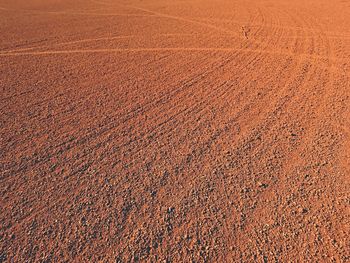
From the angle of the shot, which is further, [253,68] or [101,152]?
[253,68]

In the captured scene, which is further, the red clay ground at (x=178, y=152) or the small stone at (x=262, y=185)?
the small stone at (x=262, y=185)

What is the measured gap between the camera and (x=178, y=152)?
5414 mm

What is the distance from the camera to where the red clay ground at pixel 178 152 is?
3.96m

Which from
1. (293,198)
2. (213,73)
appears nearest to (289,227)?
(293,198)

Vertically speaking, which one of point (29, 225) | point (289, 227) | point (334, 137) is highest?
point (334, 137)

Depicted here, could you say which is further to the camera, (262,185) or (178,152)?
(178,152)

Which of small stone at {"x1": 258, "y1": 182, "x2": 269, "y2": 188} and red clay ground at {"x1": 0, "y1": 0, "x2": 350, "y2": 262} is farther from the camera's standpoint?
small stone at {"x1": 258, "y1": 182, "x2": 269, "y2": 188}

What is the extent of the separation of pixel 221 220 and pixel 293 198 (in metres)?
1.14

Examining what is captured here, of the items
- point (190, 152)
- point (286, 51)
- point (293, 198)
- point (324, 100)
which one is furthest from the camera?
point (286, 51)

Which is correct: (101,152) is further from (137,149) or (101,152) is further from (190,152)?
(190,152)

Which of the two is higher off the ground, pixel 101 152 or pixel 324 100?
pixel 324 100

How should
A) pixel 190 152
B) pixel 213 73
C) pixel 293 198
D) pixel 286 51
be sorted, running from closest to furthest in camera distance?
pixel 293 198 → pixel 190 152 → pixel 213 73 → pixel 286 51

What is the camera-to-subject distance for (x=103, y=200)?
4.53 metres

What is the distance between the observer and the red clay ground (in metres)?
3.96
